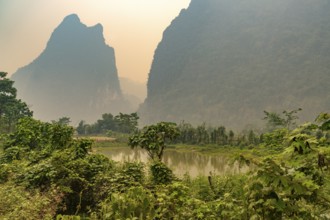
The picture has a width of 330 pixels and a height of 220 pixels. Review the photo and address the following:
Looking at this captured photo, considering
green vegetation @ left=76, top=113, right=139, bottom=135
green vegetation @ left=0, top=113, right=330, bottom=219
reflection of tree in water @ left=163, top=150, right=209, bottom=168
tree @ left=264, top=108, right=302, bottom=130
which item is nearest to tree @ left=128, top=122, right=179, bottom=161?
green vegetation @ left=0, top=113, right=330, bottom=219

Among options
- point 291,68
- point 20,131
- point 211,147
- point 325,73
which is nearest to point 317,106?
point 325,73

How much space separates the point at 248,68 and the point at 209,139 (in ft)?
348

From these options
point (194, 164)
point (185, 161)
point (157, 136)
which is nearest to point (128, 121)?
point (185, 161)

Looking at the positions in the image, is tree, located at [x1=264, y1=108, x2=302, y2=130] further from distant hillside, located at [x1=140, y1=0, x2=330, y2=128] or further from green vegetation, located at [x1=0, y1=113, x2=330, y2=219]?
distant hillside, located at [x1=140, y1=0, x2=330, y2=128]

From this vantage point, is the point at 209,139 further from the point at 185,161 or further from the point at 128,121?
the point at 128,121

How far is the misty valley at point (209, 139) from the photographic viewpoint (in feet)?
10.1

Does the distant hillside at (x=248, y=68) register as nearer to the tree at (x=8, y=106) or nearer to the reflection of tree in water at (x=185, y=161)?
the reflection of tree in water at (x=185, y=161)

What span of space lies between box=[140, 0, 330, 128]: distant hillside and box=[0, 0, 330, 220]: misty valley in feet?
1.92

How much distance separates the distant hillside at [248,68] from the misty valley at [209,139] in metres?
0.59

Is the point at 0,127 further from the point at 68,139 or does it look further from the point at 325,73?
the point at 325,73

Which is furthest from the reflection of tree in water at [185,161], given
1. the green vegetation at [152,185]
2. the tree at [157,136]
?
the green vegetation at [152,185]

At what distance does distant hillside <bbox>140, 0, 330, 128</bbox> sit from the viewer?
129625 millimetres

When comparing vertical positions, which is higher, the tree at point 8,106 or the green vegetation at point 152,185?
the tree at point 8,106

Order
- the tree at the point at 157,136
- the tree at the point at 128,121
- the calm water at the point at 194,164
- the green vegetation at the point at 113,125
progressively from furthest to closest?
the green vegetation at the point at 113,125 < the tree at the point at 128,121 < the calm water at the point at 194,164 < the tree at the point at 157,136
